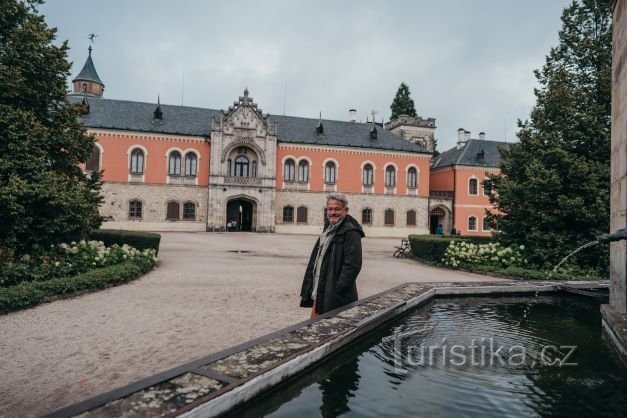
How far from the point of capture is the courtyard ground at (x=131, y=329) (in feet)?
13.8

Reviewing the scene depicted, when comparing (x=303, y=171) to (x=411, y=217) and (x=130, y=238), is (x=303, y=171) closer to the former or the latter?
(x=411, y=217)

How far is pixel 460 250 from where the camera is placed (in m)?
15.1

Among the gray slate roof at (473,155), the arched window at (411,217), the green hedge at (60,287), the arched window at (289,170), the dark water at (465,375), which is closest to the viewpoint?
the dark water at (465,375)

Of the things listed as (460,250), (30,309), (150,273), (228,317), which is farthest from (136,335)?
(460,250)

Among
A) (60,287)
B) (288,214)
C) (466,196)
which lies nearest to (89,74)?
(288,214)

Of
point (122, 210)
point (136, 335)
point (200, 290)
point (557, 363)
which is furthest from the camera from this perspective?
point (122, 210)

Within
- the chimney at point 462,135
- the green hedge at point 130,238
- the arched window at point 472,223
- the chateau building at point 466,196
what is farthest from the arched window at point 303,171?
the green hedge at point 130,238

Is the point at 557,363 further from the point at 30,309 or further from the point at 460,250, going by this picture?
the point at 460,250

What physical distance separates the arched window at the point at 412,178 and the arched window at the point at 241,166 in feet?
51.7

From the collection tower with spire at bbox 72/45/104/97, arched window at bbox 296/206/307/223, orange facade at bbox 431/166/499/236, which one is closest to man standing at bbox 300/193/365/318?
arched window at bbox 296/206/307/223

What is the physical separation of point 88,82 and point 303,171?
1371 inches

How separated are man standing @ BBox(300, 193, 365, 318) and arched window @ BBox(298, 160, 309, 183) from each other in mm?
32725

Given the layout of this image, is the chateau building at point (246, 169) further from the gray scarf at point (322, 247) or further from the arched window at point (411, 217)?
the gray scarf at point (322, 247)

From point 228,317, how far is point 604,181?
13.1 meters
